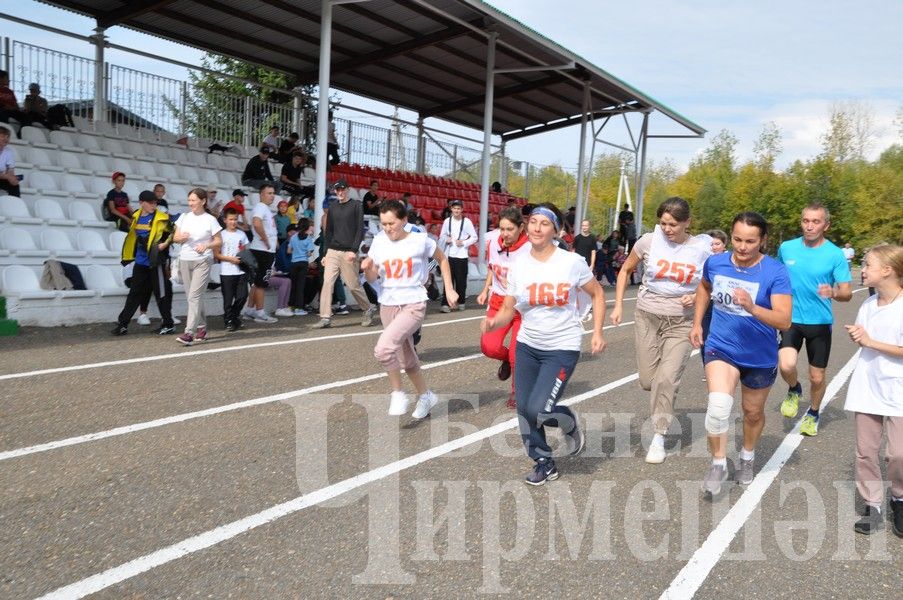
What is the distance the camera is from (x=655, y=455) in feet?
19.6

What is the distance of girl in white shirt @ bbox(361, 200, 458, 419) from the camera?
6.82 m

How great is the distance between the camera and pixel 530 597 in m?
3.74

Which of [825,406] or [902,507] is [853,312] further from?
[902,507]

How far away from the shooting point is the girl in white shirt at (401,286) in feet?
22.4

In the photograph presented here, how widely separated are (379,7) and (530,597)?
16.3 metres

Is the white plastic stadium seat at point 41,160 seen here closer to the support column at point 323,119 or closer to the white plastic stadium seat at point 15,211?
the white plastic stadium seat at point 15,211

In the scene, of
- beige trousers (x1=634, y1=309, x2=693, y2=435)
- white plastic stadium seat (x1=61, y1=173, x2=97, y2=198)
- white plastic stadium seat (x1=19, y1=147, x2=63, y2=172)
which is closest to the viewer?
beige trousers (x1=634, y1=309, x2=693, y2=435)

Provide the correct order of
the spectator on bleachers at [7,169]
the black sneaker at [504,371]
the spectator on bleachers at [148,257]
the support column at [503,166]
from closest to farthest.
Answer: the black sneaker at [504,371] → the spectator on bleachers at [148,257] → the spectator on bleachers at [7,169] → the support column at [503,166]

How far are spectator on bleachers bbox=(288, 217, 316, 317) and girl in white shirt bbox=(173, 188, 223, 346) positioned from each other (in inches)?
144

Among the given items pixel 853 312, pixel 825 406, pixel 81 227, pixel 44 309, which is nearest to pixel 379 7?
pixel 81 227

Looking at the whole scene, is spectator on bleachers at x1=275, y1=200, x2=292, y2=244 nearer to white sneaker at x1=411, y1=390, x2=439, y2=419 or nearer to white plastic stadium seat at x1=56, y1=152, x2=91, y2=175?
white plastic stadium seat at x1=56, y1=152, x2=91, y2=175

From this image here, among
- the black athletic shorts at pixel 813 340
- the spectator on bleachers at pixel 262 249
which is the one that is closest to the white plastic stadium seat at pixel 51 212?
the spectator on bleachers at pixel 262 249

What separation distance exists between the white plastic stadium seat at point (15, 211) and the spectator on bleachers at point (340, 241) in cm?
467

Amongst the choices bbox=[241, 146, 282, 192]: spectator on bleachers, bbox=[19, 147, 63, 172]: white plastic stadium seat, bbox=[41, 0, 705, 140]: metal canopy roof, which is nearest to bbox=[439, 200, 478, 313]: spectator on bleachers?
bbox=[241, 146, 282, 192]: spectator on bleachers
